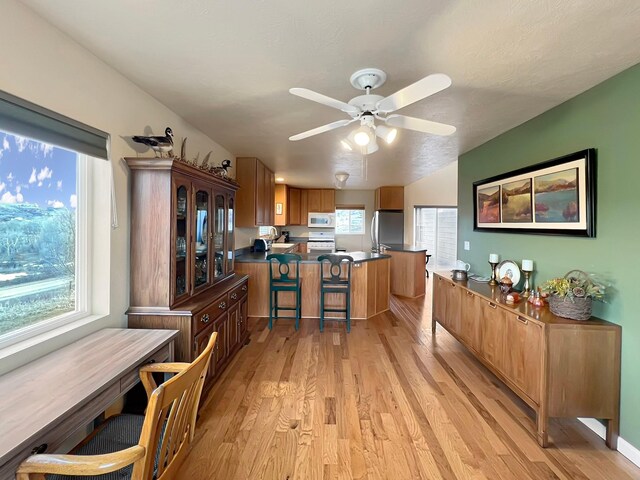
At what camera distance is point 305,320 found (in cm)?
422

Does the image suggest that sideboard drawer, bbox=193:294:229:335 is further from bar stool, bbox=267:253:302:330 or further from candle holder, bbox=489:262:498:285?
candle holder, bbox=489:262:498:285

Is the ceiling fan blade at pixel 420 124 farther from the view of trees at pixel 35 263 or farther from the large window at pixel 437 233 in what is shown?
the large window at pixel 437 233

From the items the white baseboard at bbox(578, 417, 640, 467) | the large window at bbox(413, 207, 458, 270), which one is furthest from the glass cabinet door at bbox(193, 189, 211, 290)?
the large window at bbox(413, 207, 458, 270)

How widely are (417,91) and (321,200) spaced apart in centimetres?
586

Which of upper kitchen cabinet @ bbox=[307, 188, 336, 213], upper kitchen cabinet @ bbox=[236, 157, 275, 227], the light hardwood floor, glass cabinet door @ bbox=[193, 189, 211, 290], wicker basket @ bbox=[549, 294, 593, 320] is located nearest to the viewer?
the light hardwood floor

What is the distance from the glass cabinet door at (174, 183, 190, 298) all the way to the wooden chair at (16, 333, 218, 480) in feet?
3.12

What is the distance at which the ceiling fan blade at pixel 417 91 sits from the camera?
52.9 inches

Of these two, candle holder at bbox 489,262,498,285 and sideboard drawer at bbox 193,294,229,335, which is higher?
candle holder at bbox 489,262,498,285

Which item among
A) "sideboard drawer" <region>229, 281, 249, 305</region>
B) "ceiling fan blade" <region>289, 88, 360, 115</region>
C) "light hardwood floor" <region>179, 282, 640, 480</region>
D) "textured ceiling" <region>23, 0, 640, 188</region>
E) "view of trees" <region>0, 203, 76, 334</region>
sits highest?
"textured ceiling" <region>23, 0, 640, 188</region>

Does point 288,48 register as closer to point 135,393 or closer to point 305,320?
point 135,393

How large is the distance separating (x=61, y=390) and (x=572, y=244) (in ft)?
10.5

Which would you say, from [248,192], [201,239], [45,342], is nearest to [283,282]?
[248,192]

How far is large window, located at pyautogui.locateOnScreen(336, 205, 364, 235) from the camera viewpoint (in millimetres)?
7770

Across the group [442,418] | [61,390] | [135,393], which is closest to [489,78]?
[442,418]
